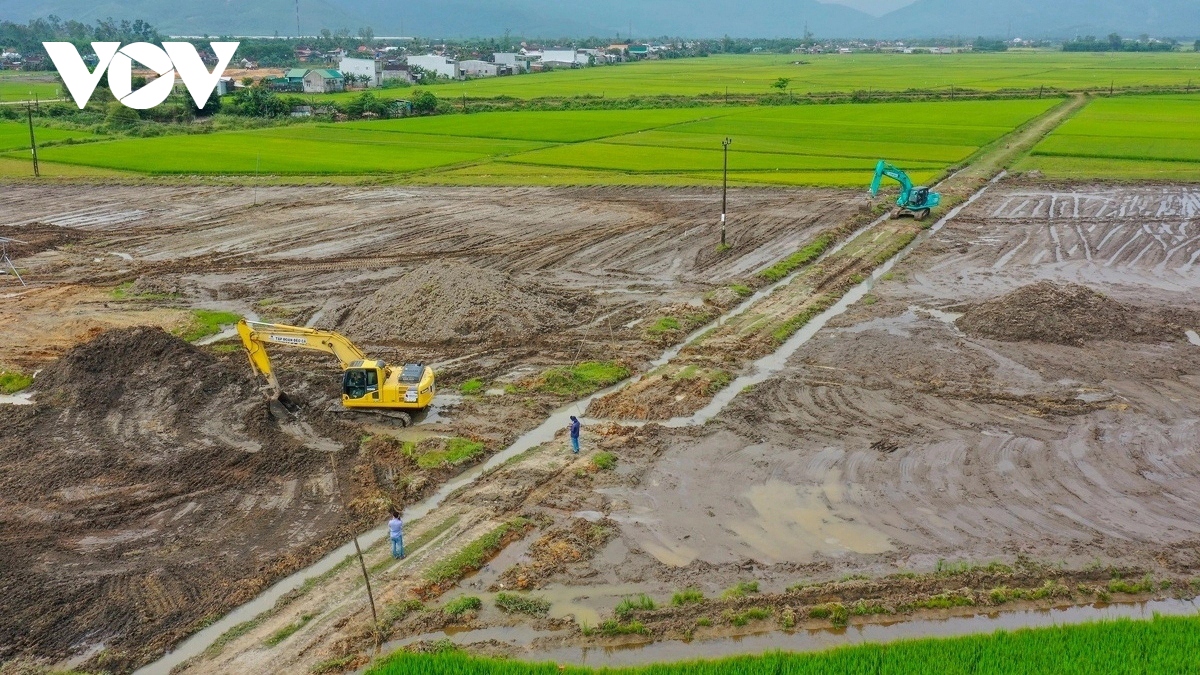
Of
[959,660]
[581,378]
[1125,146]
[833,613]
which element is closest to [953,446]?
[833,613]

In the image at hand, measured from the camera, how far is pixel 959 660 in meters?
13.7

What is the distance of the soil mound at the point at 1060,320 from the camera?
26.6 metres

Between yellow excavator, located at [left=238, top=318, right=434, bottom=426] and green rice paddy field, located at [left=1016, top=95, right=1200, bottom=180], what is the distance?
42299mm

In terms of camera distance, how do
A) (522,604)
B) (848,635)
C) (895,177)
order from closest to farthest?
1. (848,635)
2. (522,604)
3. (895,177)

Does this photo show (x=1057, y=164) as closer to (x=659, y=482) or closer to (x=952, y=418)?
(x=952, y=418)

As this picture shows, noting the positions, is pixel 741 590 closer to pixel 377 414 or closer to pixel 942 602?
pixel 942 602

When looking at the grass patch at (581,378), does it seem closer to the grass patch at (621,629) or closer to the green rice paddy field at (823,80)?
the grass patch at (621,629)

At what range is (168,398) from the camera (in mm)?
22594

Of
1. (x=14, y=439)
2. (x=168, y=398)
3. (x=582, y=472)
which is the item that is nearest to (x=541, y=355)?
(x=582, y=472)

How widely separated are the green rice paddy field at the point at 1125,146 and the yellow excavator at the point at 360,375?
139 ft

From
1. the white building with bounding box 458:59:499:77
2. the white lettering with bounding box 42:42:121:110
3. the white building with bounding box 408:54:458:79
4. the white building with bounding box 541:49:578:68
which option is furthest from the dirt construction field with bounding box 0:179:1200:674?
the white building with bounding box 541:49:578:68

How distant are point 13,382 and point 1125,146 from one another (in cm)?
5925

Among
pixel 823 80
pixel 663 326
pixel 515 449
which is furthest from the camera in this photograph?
pixel 823 80

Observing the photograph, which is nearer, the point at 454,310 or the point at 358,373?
the point at 358,373
